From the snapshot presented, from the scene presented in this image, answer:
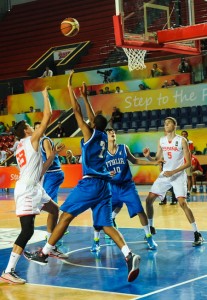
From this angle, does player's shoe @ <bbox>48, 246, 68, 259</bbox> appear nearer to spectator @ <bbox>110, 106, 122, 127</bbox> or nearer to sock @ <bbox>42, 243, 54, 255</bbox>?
sock @ <bbox>42, 243, 54, 255</bbox>

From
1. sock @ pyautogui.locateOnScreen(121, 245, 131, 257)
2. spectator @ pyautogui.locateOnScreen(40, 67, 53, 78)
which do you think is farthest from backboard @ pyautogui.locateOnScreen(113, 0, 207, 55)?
spectator @ pyautogui.locateOnScreen(40, 67, 53, 78)

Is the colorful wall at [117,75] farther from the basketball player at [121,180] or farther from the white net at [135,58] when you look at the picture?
the basketball player at [121,180]

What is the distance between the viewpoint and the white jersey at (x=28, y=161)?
6531 mm

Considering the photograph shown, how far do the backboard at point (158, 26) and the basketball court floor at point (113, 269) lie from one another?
3357 mm

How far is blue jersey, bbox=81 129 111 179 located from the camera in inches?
259

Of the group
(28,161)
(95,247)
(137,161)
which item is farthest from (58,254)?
(28,161)

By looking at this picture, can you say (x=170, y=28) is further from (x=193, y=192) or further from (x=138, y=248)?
(x=193, y=192)

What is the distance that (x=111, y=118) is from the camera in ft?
71.2

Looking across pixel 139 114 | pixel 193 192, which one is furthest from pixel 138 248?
pixel 139 114

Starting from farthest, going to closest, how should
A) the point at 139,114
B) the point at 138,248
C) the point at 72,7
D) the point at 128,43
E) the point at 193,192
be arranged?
the point at 72,7 < the point at 139,114 < the point at 193,192 < the point at 128,43 < the point at 138,248

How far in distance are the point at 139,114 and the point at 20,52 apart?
37.9 ft

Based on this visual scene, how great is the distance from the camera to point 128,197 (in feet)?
26.9

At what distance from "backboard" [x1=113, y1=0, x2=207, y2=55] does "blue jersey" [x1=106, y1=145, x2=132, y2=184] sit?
302 cm

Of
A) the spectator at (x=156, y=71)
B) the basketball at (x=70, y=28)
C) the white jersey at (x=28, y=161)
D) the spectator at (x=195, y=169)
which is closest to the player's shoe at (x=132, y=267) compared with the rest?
the white jersey at (x=28, y=161)
